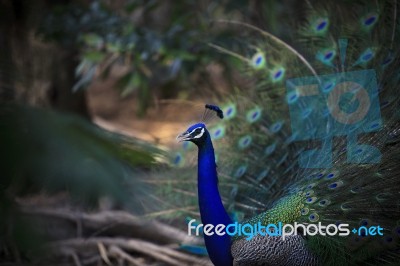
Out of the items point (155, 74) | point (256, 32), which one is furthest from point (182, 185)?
point (155, 74)

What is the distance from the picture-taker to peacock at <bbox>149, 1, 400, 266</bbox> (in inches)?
98.3

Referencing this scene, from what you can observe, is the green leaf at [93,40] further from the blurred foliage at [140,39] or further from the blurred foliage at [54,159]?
the blurred foliage at [54,159]

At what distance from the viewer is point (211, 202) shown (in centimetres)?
260

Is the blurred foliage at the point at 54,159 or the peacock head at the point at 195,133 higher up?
the peacock head at the point at 195,133

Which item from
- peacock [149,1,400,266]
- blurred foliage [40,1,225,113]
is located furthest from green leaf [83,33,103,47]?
peacock [149,1,400,266]

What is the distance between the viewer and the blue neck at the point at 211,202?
2.60 meters

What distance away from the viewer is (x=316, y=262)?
2531mm

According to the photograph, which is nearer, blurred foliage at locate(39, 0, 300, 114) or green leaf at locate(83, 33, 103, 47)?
blurred foliage at locate(39, 0, 300, 114)

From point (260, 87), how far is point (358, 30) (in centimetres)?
80

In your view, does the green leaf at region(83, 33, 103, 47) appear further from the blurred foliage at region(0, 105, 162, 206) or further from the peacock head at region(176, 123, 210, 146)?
the blurred foliage at region(0, 105, 162, 206)

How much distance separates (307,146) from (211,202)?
1.02m

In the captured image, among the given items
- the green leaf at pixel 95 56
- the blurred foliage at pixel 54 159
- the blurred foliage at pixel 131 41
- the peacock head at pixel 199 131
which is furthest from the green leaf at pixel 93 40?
the blurred foliage at pixel 54 159

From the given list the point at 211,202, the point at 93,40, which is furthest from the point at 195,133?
the point at 93,40

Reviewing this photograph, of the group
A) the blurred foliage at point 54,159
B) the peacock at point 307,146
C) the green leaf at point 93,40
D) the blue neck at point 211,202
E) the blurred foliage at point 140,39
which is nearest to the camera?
the blurred foliage at point 54,159
